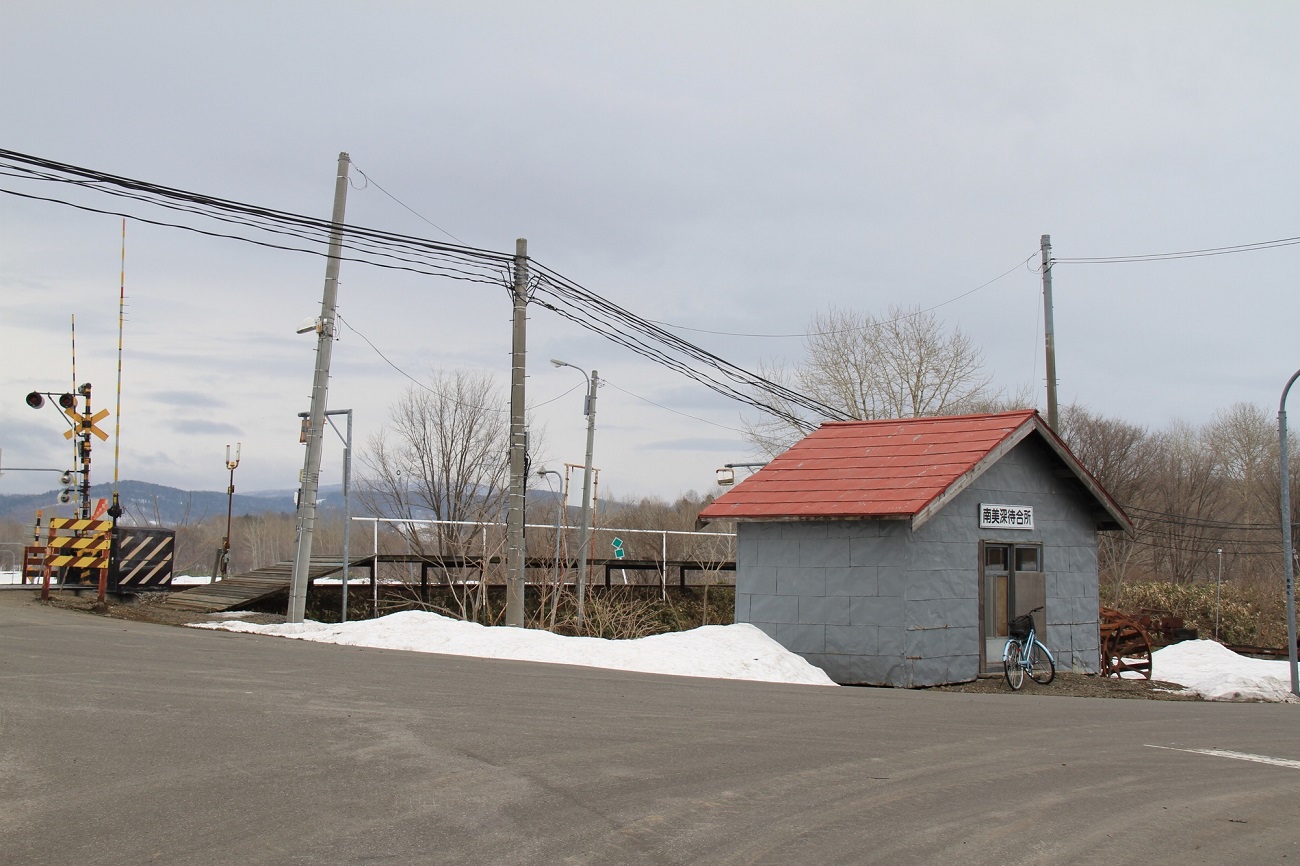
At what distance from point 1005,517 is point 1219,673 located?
762cm

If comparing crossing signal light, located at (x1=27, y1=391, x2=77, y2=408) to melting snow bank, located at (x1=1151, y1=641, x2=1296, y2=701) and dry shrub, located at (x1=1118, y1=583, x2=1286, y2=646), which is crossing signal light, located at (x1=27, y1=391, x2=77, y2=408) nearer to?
melting snow bank, located at (x1=1151, y1=641, x2=1296, y2=701)

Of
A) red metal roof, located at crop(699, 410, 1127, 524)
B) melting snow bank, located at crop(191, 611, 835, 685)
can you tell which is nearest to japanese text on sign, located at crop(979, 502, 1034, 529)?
red metal roof, located at crop(699, 410, 1127, 524)

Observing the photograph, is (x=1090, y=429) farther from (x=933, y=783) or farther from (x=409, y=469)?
(x=933, y=783)

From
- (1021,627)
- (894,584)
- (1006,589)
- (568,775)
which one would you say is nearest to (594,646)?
(894,584)

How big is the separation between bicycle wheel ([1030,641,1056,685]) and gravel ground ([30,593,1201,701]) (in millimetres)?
134

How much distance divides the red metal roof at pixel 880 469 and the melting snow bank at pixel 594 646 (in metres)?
2.44

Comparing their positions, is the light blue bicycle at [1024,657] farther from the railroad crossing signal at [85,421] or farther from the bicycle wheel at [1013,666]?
the railroad crossing signal at [85,421]

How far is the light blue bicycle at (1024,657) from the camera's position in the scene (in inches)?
Result: 697

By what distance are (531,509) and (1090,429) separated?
29.7 meters

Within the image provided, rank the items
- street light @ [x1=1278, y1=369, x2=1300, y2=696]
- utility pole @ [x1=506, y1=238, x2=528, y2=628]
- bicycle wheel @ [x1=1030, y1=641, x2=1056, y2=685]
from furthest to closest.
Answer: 1. street light @ [x1=1278, y1=369, x2=1300, y2=696]
2. utility pole @ [x1=506, y1=238, x2=528, y2=628]
3. bicycle wheel @ [x1=1030, y1=641, x2=1056, y2=685]

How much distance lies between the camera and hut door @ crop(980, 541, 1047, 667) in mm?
18875

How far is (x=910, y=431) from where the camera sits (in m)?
20.5

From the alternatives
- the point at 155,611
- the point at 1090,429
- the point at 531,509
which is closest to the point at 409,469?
the point at 531,509

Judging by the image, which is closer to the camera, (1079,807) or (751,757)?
(1079,807)
